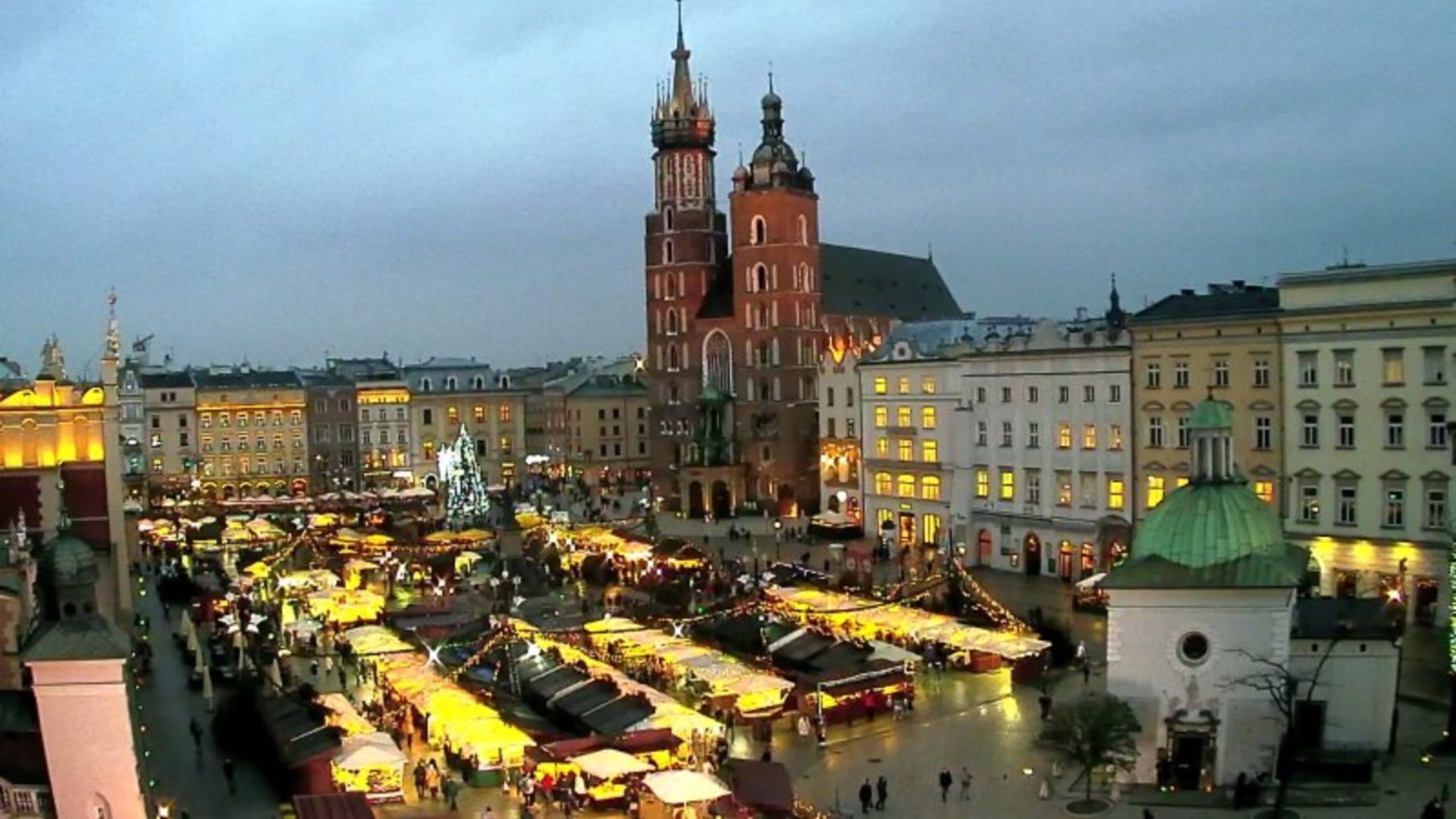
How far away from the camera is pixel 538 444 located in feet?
365

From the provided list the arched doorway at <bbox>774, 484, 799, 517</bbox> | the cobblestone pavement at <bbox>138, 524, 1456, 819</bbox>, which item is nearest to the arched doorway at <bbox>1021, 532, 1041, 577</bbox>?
the cobblestone pavement at <bbox>138, 524, 1456, 819</bbox>

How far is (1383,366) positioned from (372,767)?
2940cm

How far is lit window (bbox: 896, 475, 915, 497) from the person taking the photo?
59875 millimetres

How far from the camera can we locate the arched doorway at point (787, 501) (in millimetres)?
76188

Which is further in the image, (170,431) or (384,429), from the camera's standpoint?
(384,429)

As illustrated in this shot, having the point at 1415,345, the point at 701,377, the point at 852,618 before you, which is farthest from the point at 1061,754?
the point at 701,377

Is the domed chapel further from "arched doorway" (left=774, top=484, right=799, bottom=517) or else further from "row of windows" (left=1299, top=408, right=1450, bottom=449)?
"arched doorway" (left=774, top=484, right=799, bottom=517)

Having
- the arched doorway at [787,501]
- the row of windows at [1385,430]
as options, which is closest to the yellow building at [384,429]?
the arched doorway at [787,501]

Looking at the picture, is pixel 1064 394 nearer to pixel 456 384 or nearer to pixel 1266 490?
pixel 1266 490

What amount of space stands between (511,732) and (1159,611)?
12590 millimetres

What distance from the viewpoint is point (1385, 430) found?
132 feet

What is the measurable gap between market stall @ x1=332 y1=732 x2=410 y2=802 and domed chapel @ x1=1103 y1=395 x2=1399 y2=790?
13.3m

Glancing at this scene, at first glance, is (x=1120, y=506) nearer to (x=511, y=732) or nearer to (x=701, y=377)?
(x=511, y=732)

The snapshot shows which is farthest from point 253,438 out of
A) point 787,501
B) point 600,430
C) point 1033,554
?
point 1033,554
